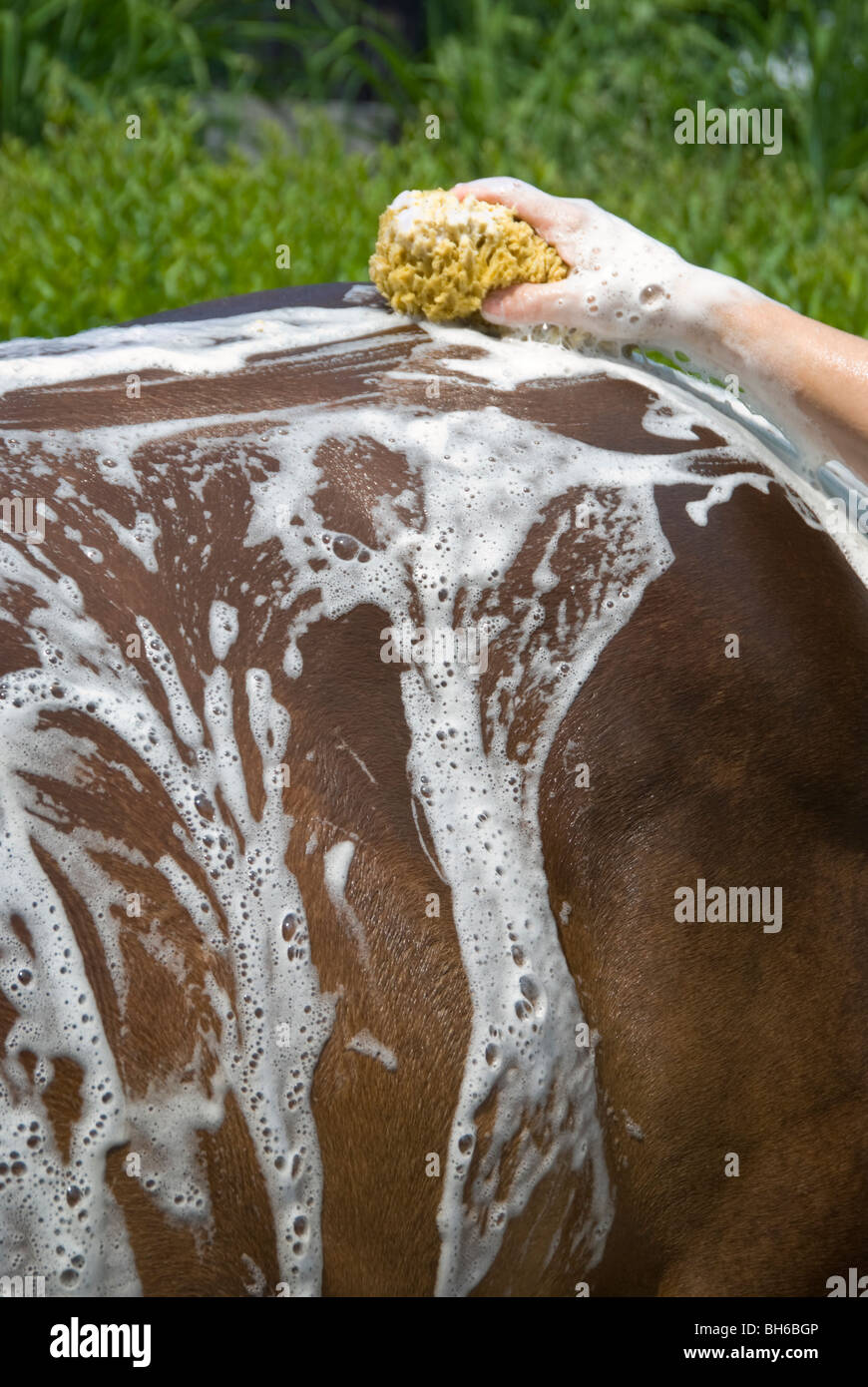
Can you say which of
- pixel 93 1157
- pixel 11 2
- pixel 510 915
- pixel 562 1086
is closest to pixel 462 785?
pixel 510 915

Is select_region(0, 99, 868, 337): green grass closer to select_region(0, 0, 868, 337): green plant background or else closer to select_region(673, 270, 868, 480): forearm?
select_region(0, 0, 868, 337): green plant background

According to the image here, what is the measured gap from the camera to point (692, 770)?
1.14 metres

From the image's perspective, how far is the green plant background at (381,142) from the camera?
3.08 metres

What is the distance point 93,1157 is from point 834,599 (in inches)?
31.5

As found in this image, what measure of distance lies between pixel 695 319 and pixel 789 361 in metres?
0.11

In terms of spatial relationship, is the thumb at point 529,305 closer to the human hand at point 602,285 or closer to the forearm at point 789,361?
the human hand at point 602,285

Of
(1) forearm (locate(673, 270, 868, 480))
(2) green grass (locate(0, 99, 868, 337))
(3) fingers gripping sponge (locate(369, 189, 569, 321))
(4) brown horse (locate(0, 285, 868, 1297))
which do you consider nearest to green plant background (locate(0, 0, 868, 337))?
(2) green grass (locate(0, 99, 868, 337))

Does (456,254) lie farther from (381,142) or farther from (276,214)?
(381,142)

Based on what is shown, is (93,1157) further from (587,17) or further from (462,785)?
(587,17)

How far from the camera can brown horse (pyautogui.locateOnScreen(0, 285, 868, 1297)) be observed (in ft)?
3.31

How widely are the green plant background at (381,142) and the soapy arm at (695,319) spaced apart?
5.64 feet

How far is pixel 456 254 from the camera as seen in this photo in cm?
132

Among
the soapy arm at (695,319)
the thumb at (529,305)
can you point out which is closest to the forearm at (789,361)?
the soapy arm at (695,319)

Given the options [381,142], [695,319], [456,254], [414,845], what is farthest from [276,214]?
[414,845]
